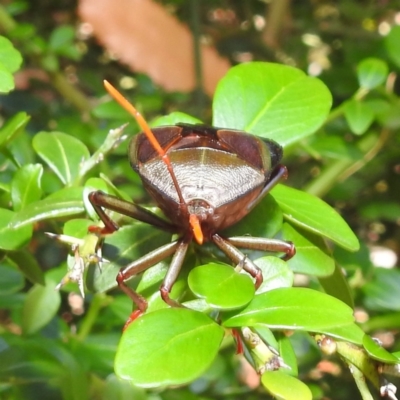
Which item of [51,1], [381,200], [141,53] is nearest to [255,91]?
[381,200]

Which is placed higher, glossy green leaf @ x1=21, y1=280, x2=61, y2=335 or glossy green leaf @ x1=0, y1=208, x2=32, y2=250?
glossy green leaf @ x1=0, y1=208, x2=32, y2=250

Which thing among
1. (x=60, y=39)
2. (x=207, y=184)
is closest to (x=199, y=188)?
(x=207, y=184)

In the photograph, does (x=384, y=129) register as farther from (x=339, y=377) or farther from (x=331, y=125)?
(x=339, y=377)

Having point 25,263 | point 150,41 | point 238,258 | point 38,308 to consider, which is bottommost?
point 150,41

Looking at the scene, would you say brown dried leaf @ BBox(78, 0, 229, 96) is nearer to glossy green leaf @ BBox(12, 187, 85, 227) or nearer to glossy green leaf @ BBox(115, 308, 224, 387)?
glossy green leaf @ BBox(12, 187, 85, 227)

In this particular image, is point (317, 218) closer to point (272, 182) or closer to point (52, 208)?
point (272, 182)

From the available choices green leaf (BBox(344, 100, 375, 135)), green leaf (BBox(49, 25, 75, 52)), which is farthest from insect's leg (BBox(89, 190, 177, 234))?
green leaf (BBox(49, 25, 75, 52))

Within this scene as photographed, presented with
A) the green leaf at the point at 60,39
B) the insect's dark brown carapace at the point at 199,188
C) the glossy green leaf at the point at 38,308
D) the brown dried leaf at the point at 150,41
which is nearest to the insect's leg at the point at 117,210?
the insect's dark brown carapace at the point at 199,188
